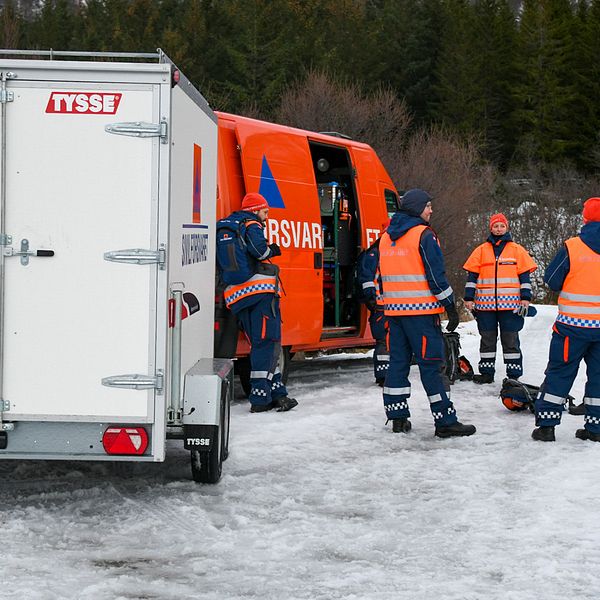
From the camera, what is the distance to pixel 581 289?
25.6 ft

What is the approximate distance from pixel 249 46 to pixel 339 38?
668cm

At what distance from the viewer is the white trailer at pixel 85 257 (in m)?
5.30

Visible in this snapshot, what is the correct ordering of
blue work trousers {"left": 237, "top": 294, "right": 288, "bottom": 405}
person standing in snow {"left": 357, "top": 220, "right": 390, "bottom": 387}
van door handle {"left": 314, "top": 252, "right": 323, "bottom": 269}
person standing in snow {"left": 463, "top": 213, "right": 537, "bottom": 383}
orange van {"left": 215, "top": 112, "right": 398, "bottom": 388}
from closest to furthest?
blue work trousers {"left": 237, "top": 294, "right": 288, "bottom": 405}
orange van {"left": 215, "top": 112, "right": 398, "bottom": 388}
van door handle {"left": 314, "top": 252, "right": 323, "bottom": 269}
person standing in snow {"left": 357, "top": 220, "right": 390, "bottom": 387}
person standing in snow {"left": 463, "top": 213, "right": 537, "bottom": 383}

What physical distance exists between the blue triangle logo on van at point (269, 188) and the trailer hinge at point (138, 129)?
171 inches

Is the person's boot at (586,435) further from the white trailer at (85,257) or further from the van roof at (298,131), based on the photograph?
the van roof at (298,131)

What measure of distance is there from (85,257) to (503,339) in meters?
6.71

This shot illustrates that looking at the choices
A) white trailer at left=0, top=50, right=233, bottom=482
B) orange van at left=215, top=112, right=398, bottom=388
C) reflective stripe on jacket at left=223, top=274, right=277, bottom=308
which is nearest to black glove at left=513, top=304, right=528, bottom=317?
orange van at left=215, top=112, right=398, bottom=388

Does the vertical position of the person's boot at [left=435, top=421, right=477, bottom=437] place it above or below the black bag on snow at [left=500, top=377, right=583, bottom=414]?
below

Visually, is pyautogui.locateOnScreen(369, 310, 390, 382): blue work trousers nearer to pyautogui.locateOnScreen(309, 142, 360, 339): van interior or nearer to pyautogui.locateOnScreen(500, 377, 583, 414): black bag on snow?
pyautogui.locateOnScreen(309, 142, 360, 339): van interior

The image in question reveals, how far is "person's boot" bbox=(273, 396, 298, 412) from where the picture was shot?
9.17 metres

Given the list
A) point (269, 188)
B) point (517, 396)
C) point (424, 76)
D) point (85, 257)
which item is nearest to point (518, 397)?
point (517, 396)

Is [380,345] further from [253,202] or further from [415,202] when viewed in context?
[415,202]

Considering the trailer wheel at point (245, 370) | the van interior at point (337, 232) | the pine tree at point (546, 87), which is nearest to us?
the trailer wheel at point (245, 370)

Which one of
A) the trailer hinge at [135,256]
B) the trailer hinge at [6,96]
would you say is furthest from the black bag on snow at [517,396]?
the trailer hinge at [6,96]
